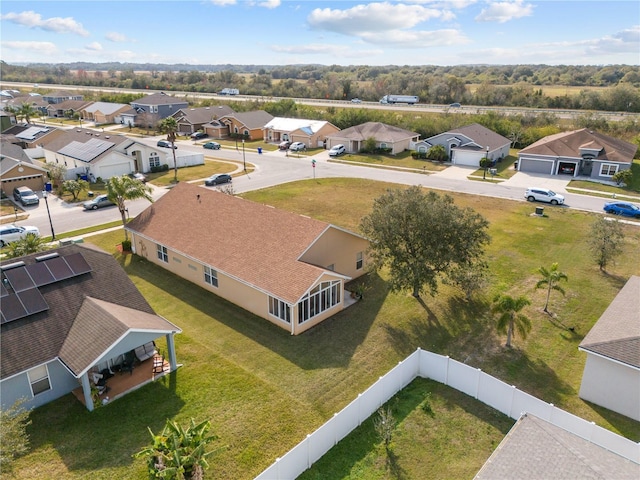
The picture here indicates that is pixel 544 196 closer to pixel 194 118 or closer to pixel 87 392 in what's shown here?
pixel 87 392

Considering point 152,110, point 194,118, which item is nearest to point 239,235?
point 194,118

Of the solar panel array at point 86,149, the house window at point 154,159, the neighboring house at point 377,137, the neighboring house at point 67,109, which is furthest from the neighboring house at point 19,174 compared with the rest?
the neighboring house at point 67,109

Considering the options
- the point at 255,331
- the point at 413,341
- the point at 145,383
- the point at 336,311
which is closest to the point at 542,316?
the point at 413,341

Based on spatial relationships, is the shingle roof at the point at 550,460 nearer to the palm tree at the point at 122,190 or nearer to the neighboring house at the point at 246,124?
the palm tree at the point at 122,190

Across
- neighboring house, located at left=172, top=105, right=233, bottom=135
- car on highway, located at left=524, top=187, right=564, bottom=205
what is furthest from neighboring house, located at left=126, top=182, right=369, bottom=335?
neighboring house, located at left=172, top=105, right=233, bottom=135

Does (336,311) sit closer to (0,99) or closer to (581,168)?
(581,168)
